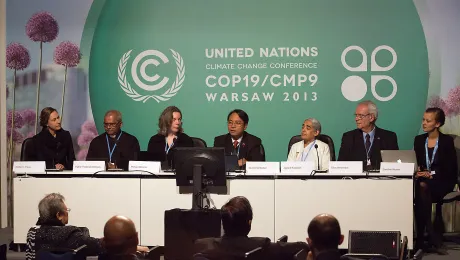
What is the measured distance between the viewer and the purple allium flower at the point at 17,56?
8867 mm

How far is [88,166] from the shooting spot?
671 cm

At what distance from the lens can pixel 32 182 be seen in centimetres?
670

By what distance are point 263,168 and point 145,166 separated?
1.10 m

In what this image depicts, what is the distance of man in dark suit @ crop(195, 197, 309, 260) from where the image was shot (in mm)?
3672

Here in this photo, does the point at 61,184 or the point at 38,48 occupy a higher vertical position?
the point at 38,48

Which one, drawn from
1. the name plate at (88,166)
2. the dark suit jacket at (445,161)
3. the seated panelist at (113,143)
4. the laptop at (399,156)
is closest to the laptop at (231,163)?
the name plate at (88,166)

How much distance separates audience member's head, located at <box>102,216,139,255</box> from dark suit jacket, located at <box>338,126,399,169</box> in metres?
4.35

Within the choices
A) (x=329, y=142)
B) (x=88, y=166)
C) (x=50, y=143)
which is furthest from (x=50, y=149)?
(x=329, y=142)

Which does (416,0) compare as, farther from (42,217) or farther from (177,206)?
(42,217)

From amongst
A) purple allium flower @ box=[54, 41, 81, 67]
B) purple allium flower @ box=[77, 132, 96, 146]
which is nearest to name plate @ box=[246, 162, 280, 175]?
purple allium flower @ box=[77, 132, 96, 146]

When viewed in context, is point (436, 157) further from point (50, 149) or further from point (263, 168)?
point (50, 149)

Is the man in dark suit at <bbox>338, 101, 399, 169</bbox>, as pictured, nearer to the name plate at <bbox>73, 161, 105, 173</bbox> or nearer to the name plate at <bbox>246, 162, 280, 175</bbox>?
the name plate at <bbox>246, 162, 280, 175</bbox>

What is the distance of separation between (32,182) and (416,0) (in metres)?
4.89

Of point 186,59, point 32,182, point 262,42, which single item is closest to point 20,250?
point 32,182
